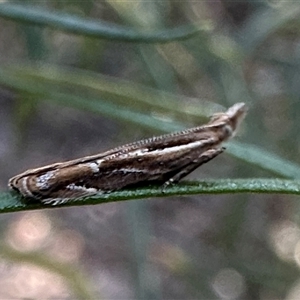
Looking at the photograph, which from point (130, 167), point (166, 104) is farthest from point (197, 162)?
point (166, 104)

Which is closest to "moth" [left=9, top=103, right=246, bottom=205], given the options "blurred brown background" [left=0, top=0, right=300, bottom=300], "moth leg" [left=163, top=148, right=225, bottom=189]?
"moth leg" [left=163, top=148, right=225, bottom=189]

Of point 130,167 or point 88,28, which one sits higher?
point 88,28

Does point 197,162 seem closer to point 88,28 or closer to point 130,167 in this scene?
point 130,167

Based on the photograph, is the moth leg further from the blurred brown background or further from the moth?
the blurred brown background

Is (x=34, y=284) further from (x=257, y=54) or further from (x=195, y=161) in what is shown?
(x=195, y=161)

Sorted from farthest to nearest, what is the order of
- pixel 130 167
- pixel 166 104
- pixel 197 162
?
pixel 166 104 < pixel 197 162 < pixel 130 167

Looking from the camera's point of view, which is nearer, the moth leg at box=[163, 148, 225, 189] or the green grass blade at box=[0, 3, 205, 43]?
the moth leg at box=[163, 148, 225, 189]

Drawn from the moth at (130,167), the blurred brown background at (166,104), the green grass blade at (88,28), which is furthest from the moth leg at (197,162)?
the green grass blade at (88,28)

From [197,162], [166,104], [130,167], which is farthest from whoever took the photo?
[166,104]

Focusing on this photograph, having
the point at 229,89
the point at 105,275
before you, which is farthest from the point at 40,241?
the point at 229,89
